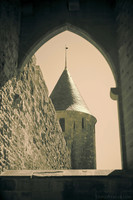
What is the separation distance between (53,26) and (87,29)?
74cm

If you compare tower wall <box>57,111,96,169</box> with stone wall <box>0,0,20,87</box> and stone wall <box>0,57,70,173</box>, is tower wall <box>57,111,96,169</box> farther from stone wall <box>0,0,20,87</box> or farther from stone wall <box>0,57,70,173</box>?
stone wall <box>0,0,20,87</box>

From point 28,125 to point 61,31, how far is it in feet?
7.23

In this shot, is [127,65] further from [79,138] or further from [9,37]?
[79,138]

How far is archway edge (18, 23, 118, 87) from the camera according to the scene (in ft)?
18.1

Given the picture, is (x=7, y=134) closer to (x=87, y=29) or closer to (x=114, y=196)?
(x=114, y=196)

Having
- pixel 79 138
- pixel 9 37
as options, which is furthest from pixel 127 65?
pixel 79 138

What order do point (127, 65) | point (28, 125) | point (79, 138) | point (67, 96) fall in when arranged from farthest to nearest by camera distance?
point (67, 96) → point (79, 138) → point (28, 125) → point (127, 65)

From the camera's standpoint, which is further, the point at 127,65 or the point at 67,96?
the point at 67,96

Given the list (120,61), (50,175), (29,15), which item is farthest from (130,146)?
(29,15)

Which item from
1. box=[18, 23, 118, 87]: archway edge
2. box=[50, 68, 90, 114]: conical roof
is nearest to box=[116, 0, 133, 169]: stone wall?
box=[18, 23, 118, 87]: archway edge

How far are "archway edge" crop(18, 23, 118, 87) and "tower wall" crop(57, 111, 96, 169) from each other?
10616 millimetres

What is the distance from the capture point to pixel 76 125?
16.4 metres

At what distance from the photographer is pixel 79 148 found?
15.9m

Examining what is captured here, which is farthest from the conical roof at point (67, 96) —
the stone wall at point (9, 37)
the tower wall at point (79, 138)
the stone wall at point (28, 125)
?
the stone wall at point (9, 37)
